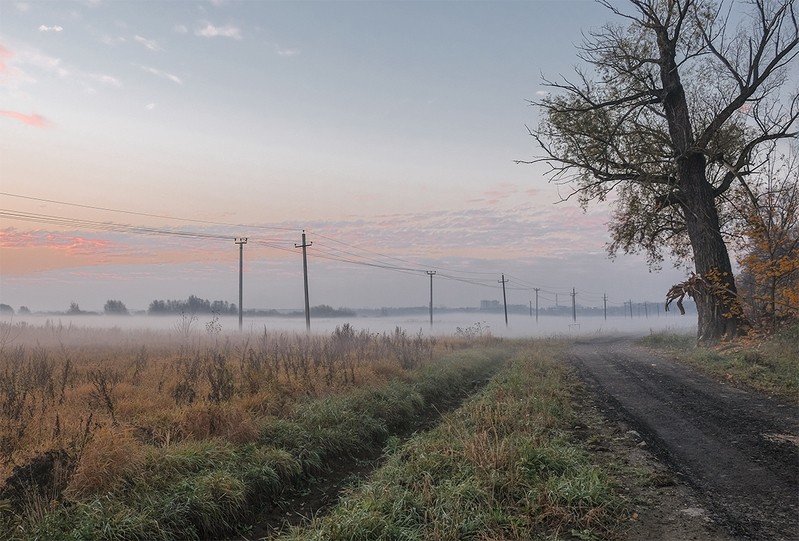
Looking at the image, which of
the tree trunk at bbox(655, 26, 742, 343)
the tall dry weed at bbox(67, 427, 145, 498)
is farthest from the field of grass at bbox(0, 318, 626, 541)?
the tree trunk at bbox(655, 26, 742, 343)

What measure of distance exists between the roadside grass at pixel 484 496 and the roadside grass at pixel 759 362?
6411 mm

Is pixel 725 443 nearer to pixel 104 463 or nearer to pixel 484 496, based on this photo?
pixel 484 496

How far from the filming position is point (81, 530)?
4.87m

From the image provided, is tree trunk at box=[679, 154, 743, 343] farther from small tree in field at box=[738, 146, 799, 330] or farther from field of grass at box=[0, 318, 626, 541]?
field of grass at box=[0, 318, 626, 541]

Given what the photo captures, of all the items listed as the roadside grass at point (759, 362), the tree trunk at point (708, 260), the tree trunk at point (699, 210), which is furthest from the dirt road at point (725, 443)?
the tree trunk at point (699, 210)

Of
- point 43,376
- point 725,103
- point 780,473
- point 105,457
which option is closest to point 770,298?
point 725,103

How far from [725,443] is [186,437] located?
7769mm

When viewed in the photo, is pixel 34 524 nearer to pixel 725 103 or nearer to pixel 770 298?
pixel 770 298

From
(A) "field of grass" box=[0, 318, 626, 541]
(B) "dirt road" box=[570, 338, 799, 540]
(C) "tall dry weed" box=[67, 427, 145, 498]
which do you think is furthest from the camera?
(C) "tall dry weed" box=[67, 427, 145, 498]

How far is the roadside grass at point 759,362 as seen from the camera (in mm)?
10430

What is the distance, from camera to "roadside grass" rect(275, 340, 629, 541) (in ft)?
14.8

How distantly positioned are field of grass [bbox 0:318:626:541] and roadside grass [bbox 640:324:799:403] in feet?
13.5

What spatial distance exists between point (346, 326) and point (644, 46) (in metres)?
16.7

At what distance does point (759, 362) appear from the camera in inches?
502
